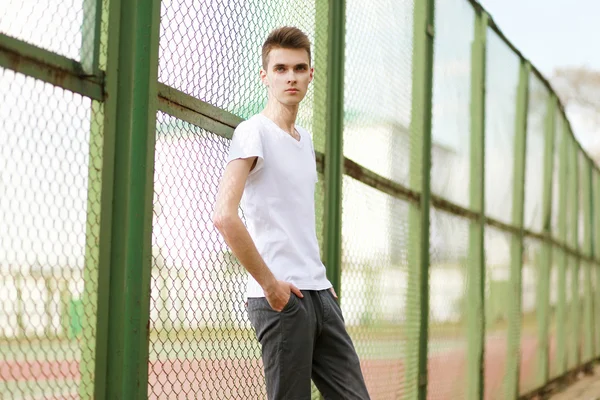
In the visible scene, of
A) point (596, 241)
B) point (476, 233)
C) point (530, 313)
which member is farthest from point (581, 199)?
point (476, 233)

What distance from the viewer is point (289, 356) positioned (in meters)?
2.34

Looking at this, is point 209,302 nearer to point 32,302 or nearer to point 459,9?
point 32,302

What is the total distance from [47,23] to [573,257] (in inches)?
402

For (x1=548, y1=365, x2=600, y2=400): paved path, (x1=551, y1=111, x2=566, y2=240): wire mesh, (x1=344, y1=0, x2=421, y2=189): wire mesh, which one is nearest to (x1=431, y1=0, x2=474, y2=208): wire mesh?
(x1=344, y1=0, x2=421, y2=189): wire mesh

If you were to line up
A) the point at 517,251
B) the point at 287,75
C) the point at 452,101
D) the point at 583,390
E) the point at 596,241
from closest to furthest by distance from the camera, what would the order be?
1. the point at 287,75
2. the point at 452,101
3. the point at 517,251
4. the point at 583,390
5. the point at 596,241

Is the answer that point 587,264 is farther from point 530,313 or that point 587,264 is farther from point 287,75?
point 287,75

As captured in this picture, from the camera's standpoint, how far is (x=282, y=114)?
2471mm

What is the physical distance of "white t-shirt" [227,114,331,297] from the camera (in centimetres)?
236

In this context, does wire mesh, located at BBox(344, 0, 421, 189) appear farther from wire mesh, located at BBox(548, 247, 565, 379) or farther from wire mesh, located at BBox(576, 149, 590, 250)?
wire mesh, located at BBox(576, 149, 590, 250)

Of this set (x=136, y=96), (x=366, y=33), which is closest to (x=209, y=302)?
(x=136, y=96)

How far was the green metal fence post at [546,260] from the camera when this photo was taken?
8.72 metres

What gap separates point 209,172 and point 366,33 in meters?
1.73

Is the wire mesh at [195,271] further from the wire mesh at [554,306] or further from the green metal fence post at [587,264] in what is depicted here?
the green metal fence post at [587,264]

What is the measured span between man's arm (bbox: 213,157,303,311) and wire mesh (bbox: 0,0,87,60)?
0.48 meters
